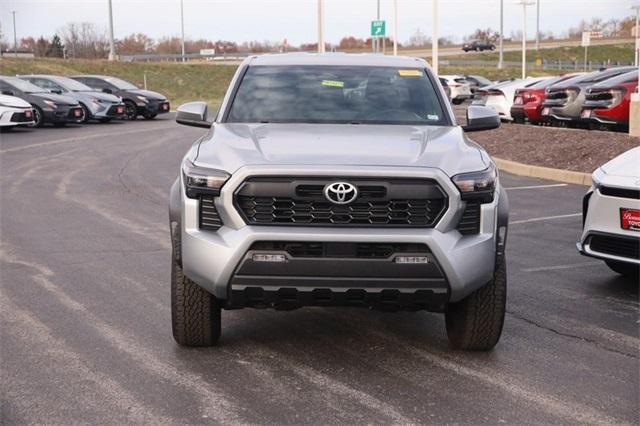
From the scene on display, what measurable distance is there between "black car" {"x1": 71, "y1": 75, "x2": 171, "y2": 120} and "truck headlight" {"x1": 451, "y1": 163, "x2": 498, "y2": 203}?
27.7m

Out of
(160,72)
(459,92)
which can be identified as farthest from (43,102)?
(160,72)

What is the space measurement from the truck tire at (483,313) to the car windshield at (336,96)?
1.40m

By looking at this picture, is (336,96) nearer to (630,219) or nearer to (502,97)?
(630,219)

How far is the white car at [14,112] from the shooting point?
23831 millimetres

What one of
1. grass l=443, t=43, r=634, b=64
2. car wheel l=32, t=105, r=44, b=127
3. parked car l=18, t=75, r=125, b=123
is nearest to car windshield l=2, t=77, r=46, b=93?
car wheel l=32, t=105, r=44, b=127

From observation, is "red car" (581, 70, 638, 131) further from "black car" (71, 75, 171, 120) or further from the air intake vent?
"black car" (71, 75, 171, 120)

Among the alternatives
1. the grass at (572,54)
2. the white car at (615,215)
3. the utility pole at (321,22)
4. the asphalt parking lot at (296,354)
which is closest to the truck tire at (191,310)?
the asphalt parking lot at (296,354)

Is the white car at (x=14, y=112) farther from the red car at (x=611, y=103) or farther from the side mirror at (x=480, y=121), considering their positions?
the side mirror at (x=480, y=121)

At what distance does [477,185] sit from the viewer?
497cm

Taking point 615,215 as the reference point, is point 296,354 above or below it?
below

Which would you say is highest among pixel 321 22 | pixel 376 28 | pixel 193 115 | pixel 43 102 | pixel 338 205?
pixel 376 28

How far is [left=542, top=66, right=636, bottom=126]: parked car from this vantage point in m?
20.1

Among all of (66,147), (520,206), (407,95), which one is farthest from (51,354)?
(66,147)

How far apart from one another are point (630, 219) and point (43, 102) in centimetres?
2239
